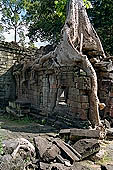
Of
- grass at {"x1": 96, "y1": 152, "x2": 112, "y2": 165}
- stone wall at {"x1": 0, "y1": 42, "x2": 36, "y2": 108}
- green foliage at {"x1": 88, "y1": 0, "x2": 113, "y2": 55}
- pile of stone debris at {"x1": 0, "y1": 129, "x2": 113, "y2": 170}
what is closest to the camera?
pile of stone debris at {"x1": 0, "y1": 129, "x2": 113, "y2": 170}

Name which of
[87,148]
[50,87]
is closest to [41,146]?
[87,148]

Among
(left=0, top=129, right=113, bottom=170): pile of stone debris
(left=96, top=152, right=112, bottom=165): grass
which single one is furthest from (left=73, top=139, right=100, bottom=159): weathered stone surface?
Result: (left=96, top=152, right=112, bottom=165): grass

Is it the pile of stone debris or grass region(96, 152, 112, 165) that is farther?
grass region(96, 152, 112, 165)

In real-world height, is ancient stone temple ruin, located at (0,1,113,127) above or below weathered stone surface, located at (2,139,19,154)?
above

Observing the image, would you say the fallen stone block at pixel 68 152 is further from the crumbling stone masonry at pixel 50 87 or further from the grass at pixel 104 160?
the crumbling stone masonry at pixel 50 87

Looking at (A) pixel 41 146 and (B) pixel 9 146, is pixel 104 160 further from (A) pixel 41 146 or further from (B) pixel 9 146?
(B) pixel 9 146

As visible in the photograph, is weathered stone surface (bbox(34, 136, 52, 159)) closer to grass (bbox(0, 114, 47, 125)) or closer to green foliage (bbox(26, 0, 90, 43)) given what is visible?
grass (bbox(0, 114, 47, 125))

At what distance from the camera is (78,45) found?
907 cm

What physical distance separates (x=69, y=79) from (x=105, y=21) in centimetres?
1002

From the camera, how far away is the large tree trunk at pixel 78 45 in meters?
7.44

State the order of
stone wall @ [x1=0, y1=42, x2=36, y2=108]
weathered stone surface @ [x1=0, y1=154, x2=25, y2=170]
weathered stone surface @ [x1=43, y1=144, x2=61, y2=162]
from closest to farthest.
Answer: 1. weathered stone surface @ [x1=0, y1=154, x2=25, y2=170]
2. weathered stone surface @ [x1=43, y1=144, x2=61, y2=162]
3. stone wall @ [x1=0, y1=42, x2=36, y2=108]

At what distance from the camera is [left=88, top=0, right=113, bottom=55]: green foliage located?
52.7 feet

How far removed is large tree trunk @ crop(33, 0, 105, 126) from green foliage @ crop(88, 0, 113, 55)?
6.90m

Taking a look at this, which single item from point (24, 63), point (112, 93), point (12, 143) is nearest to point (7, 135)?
point (12, 143)
